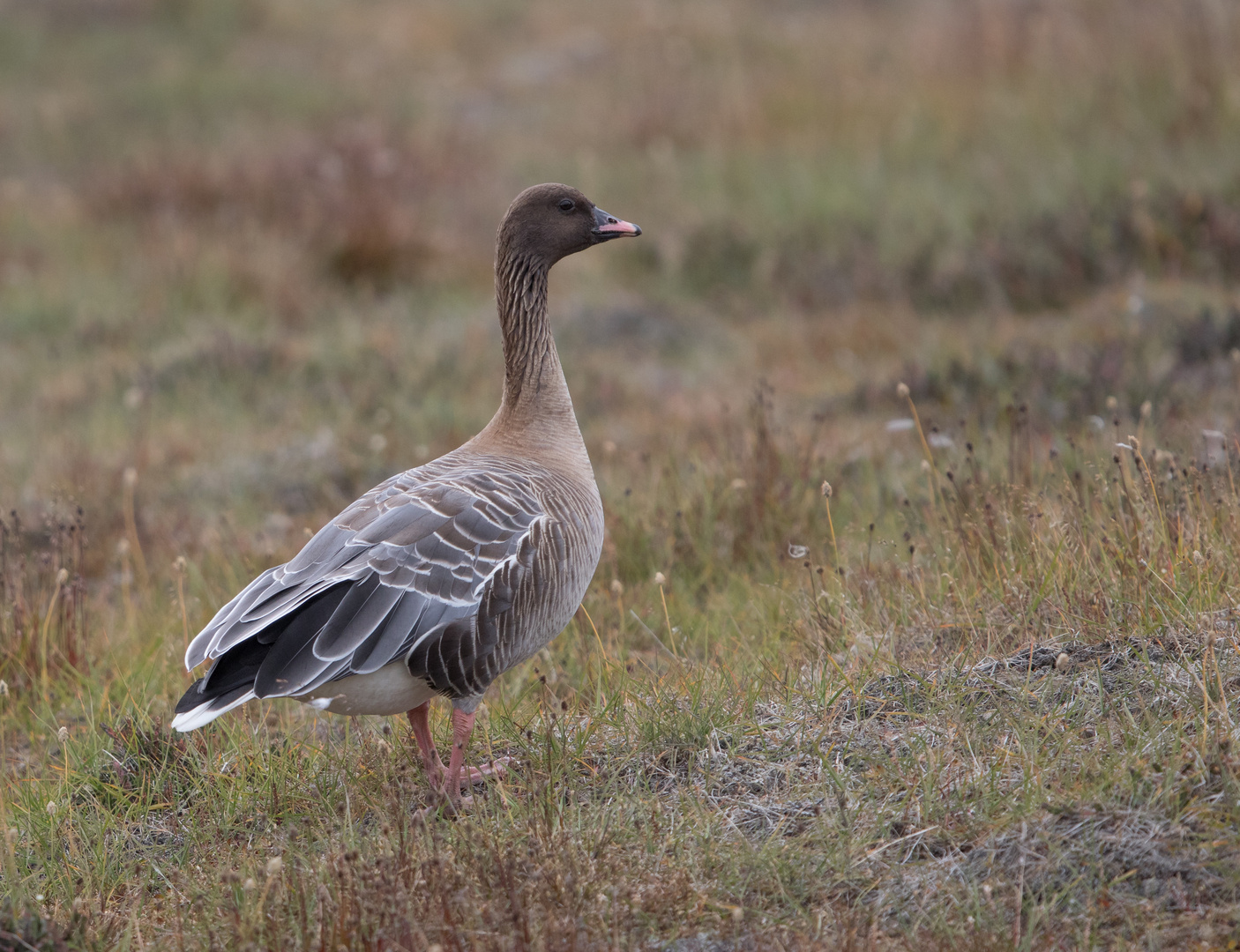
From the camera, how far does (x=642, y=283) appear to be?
11.4m

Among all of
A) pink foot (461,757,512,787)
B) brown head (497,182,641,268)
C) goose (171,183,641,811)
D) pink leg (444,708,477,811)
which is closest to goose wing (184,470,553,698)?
goose (171,183,641,811)

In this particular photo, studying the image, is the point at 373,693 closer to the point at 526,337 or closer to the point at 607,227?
the point at 526,337

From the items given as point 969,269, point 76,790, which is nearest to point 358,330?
point 969,269

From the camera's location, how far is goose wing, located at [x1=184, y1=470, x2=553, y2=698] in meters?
3.56

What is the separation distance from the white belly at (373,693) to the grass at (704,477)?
0.30 m

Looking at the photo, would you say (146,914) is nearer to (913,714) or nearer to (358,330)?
(913,714)

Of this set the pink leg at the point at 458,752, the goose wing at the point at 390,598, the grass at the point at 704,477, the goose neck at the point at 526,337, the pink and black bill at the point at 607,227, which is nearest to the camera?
the grass at the point at 704,477

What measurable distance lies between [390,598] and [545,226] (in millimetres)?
1963

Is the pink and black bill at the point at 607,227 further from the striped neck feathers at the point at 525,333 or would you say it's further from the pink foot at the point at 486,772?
the pink foot at the point at 486,772

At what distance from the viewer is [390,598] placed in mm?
3672

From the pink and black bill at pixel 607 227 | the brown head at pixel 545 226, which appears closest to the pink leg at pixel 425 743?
the brown head at pixel 545 226

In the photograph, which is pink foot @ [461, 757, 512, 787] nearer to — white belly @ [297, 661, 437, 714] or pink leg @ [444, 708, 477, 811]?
pink leg @ [444, 708, 477, 811]

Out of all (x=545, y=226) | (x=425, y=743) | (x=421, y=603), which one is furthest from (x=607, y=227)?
(x=425, y=743)

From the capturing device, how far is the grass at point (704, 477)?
3.15 meters
